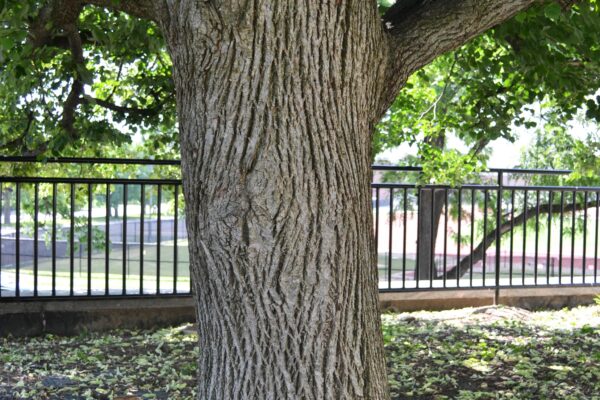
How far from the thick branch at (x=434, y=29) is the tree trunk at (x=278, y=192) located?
454 millimetres

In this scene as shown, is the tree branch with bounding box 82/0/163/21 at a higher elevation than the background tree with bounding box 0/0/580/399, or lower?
higher

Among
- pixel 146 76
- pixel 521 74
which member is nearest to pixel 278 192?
pixel 521 74

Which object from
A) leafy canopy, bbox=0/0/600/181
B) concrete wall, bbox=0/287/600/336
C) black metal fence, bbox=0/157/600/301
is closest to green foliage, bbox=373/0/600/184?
leafy canopy, bbox=0/0/600/181

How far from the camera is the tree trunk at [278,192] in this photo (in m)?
2.83

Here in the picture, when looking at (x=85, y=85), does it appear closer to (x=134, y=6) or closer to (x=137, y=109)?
(x=137, y=109)

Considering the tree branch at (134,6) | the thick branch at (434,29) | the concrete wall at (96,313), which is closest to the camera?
the thick branch at (434,29)

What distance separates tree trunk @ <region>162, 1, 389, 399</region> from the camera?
2832 millimetres

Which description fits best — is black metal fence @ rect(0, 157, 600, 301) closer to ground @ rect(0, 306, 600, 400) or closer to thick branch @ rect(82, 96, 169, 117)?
thick branch @ rect(82, 96, 169, 117)

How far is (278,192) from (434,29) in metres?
1.19

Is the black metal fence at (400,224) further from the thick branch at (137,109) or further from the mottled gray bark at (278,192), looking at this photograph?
the mottled gray bark at (278,192)

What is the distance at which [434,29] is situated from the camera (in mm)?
3434

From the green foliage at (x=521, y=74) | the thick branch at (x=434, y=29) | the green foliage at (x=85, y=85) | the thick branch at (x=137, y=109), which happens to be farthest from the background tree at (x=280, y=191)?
the thick branch at (x=137, y=109)

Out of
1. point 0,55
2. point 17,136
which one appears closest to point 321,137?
point 0,55

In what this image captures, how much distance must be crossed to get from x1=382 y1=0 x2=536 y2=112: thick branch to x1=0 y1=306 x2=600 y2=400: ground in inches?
81.8
